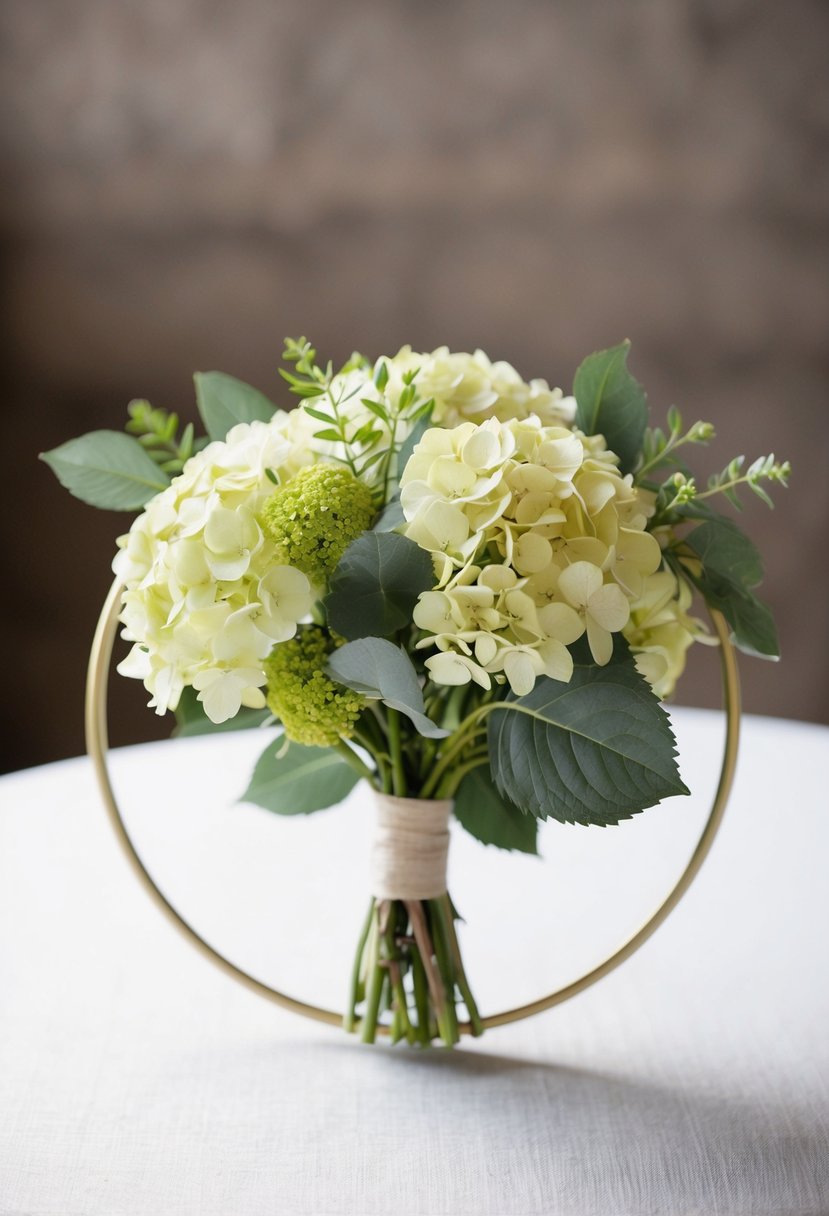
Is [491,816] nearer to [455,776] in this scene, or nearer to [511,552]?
[455,776]

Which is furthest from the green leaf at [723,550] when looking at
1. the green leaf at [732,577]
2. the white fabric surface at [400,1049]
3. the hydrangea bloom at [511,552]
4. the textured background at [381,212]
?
the textured background at [381,212]

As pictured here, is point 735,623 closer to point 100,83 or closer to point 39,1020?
point 39,1020

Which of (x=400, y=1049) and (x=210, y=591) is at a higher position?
(x=210, y=591)

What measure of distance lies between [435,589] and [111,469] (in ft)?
0.89

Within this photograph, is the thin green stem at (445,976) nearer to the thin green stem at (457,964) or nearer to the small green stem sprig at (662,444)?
the thin green stem at (457,964)

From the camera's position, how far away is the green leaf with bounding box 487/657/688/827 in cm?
57

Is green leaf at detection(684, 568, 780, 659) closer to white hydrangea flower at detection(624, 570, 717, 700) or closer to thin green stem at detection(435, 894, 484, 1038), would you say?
white hydrangea flower at detection(624, 570, 717, 700)

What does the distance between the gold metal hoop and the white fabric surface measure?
5 centimetres

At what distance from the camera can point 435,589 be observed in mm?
563

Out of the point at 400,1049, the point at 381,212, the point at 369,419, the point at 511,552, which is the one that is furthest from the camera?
the point at 381,212

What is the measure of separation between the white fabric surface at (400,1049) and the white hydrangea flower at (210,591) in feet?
0.84

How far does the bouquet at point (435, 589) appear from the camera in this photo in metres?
0.56

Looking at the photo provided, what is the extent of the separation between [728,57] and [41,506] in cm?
145

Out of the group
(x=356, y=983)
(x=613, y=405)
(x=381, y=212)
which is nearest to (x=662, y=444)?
(x=613, y=405)
